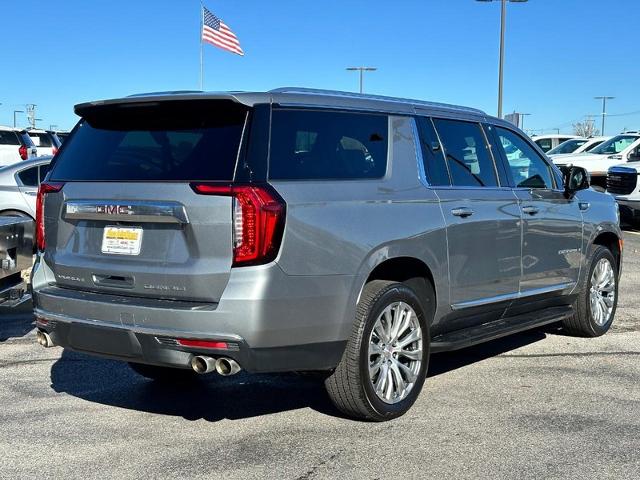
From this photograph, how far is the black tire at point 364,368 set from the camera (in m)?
4.47

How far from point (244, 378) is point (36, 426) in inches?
60.9

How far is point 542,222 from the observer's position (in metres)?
6.08

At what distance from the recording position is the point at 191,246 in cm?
410

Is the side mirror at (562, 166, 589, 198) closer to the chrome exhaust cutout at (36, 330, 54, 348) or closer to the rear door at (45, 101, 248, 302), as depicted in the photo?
the rear door at (45, 101, 248, 302)

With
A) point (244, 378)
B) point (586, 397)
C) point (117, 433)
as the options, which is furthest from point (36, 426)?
point (586, 397)

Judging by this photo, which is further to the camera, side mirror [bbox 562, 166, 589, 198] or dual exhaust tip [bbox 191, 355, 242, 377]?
side mirror [bbox 562, 166, 589, 198]

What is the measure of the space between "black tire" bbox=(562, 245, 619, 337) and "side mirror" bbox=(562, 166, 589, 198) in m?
0.64

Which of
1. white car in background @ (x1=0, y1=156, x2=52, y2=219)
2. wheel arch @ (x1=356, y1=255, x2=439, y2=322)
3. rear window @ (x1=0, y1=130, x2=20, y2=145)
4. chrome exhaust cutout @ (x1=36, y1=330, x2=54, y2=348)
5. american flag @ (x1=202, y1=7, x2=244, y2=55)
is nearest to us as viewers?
chrome exhaust cutout @ (x1=36, y1=330, x2=54, y2=348)

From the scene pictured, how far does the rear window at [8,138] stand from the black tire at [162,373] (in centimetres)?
2177

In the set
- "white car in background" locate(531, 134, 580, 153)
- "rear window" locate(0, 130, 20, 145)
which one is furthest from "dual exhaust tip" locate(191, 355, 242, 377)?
"white car in background" locate(531, 134, 580, 153)

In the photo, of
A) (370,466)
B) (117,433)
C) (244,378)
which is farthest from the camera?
(244,378)

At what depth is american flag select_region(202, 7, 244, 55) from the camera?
2338cm

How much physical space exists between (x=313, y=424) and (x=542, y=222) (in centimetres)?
249

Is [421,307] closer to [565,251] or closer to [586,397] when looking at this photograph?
[586,397]
